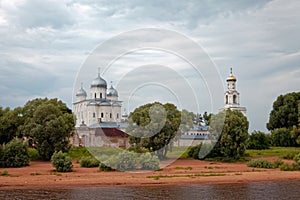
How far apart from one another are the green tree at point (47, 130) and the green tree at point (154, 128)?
25.1 feet

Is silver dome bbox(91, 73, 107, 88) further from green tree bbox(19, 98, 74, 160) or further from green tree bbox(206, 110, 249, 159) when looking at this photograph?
green tree bbox(206, 110, 249, 159)

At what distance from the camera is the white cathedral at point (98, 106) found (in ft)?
283

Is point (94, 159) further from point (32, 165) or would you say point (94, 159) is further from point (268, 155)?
point (268, 155)

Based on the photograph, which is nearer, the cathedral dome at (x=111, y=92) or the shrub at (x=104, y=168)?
the shrub at (x=104, y=168)

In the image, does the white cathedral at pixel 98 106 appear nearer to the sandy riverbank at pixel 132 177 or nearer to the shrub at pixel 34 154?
the shrub at pixel 34 154

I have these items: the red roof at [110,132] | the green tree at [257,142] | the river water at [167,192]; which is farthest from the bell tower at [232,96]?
the river water at [167,192]

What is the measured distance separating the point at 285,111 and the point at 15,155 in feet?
171

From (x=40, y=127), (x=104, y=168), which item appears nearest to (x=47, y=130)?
(x=40, y=127)

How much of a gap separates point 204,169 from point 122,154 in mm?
8002

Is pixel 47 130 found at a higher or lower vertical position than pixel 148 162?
higher

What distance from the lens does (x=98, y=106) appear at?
86500 millimetres

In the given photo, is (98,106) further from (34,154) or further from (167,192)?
(167,192)

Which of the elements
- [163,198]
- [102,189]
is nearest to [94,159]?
[102,189]

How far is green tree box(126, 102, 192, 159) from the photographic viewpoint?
45.6 metres
